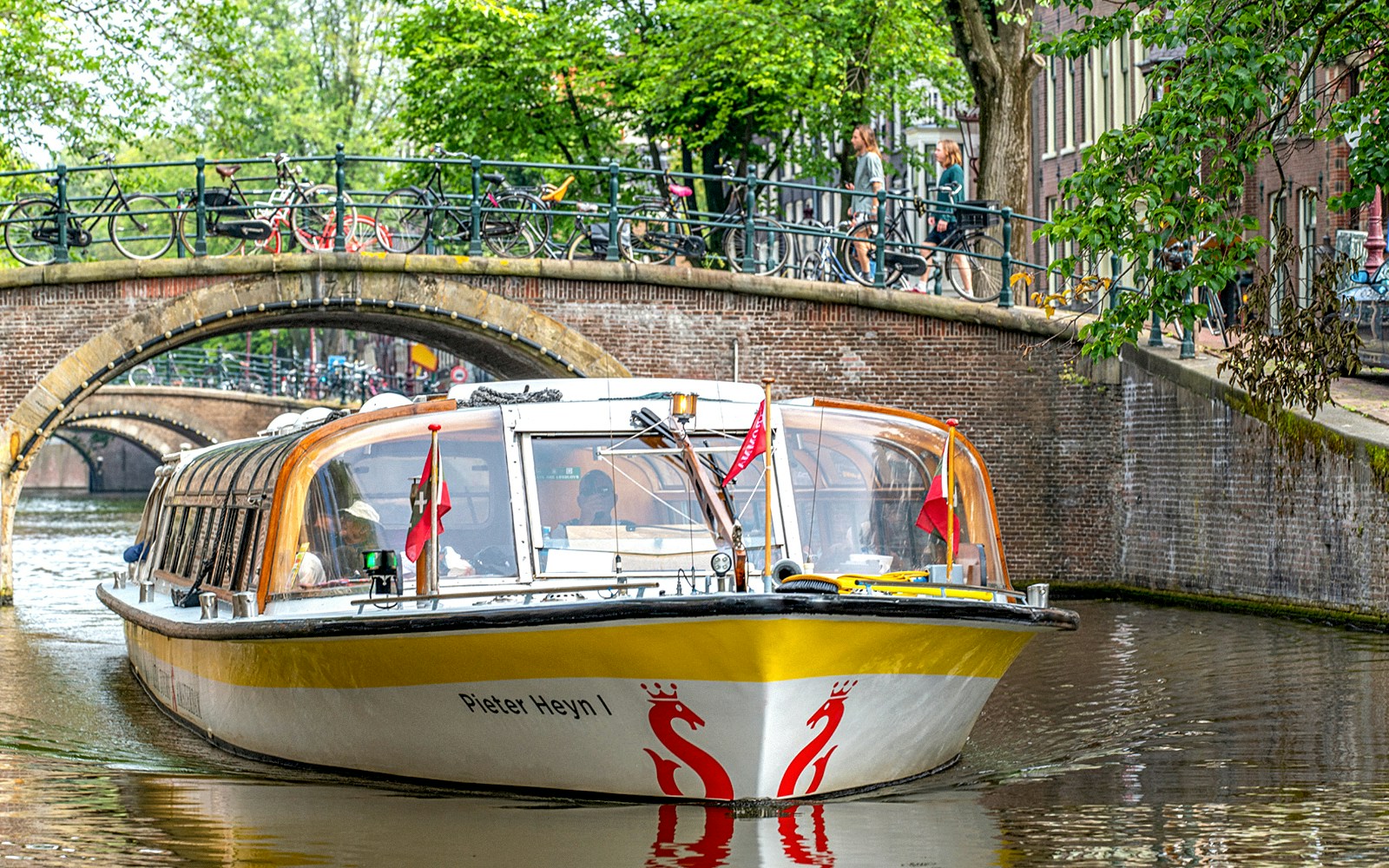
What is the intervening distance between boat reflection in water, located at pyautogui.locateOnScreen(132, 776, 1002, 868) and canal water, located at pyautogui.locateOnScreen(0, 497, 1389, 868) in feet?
0.05

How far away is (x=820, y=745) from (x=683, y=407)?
5.87 feet

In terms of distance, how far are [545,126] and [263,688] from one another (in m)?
20.3

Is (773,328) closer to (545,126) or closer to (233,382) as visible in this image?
(545,126)

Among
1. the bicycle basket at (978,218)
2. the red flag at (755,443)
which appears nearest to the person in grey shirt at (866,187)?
the bicycle basket at (978,218)

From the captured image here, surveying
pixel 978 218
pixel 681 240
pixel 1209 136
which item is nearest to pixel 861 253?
pixel 978 218

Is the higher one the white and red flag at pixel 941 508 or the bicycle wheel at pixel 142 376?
the bicycle wheel at pixel 142 376

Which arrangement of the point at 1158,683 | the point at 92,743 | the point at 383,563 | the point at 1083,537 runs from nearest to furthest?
the point at 383,563 < the point at 92,743 < the point at 1158,683 < the point at 1083,537

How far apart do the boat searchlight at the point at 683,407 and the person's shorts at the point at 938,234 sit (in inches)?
435

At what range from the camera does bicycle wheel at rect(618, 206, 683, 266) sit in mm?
19516

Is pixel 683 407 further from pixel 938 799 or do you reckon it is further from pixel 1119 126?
pixel 1119 126

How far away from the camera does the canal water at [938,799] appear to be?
7.54m

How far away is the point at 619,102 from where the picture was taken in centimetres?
2756

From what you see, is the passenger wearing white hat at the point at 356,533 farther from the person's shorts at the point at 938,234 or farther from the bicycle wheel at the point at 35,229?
the person's shorts at the point at 938,234

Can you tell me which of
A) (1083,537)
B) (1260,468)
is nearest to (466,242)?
(1083,537)
